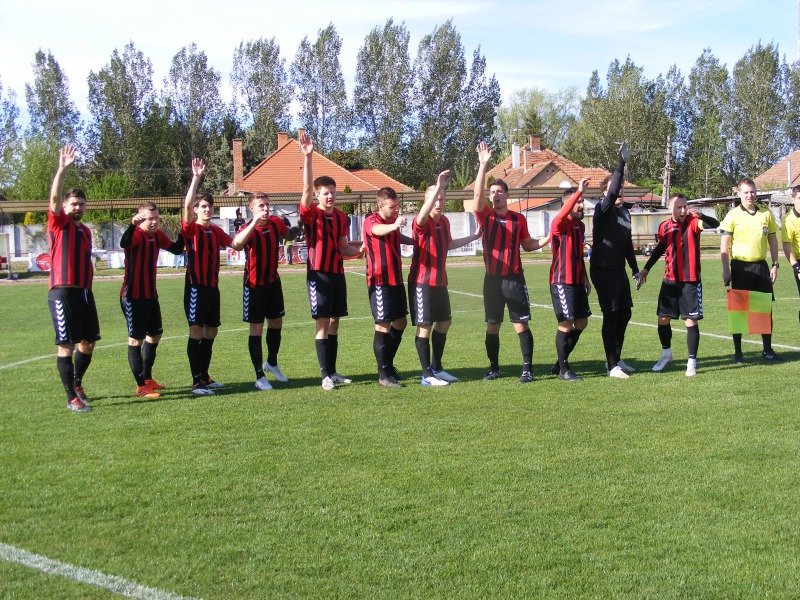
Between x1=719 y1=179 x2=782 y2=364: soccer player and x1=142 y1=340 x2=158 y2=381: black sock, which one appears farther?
x1=719 y1=179 x2=782 y2=364: soccer player

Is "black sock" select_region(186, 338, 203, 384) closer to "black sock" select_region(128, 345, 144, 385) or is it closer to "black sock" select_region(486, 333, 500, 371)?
"black sock" select_region(128, 345, 144, 385)

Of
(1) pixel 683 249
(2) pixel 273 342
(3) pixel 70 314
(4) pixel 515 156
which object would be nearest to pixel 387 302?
(2) pixel 273 342

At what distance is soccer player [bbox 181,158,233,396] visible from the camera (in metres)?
8.62

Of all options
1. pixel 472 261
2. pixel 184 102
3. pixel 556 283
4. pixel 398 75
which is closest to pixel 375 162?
pixel 398 75

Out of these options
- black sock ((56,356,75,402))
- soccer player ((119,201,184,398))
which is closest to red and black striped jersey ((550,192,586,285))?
soccer player ((119,201,184,398))

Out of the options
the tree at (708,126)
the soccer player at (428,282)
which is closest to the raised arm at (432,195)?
the soccer player at (428,282)

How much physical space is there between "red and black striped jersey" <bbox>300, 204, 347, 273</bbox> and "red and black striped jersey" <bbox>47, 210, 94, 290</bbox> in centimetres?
219

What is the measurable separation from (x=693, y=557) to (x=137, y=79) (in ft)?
234

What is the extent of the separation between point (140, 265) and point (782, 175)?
64.6 metres

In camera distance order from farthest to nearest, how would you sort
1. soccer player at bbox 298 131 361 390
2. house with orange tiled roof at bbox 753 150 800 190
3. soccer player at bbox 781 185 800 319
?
house with orange tiled roof at bbox 753 150 800 190 → soccer player at bbox 781 185 800 319 → soccer player at bbox 298 131 361 390

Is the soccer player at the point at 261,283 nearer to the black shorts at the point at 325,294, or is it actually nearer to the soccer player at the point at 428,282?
the black shorts at the point at 325,294

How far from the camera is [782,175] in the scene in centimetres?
6384

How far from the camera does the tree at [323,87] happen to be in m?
70.6

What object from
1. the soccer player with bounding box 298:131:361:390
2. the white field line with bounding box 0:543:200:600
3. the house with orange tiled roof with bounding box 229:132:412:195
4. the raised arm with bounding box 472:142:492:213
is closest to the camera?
the white field line with bounding box 0:543:200:600
